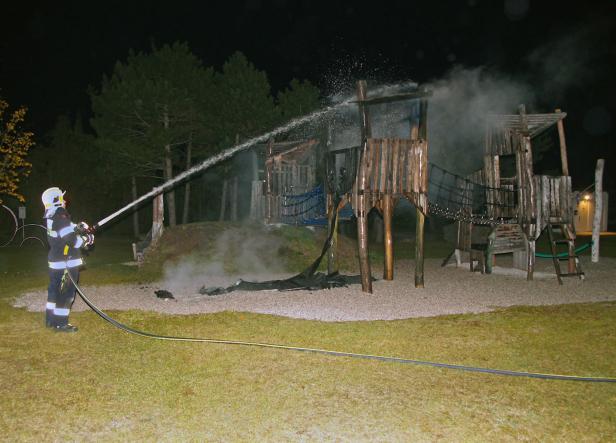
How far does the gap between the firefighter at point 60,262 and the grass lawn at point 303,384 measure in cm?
31

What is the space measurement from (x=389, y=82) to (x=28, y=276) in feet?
40.1

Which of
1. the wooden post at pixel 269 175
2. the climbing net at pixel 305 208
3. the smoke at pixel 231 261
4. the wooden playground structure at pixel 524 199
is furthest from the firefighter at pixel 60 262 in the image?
the wooden playground structure at pixel 524 199

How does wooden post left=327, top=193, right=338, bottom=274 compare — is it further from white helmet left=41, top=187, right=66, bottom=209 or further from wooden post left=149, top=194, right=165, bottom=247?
white helmet left=41, top=187, right=66, bottom=209

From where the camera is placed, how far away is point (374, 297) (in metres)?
11.2

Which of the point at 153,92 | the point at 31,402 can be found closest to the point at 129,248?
the point at 153,92

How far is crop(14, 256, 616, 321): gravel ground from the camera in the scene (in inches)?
391

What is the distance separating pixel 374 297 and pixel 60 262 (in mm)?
6168

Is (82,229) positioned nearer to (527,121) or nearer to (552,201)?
(527,121)

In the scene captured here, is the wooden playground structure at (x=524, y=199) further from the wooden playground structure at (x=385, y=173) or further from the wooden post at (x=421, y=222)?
the wooden playground structure at (x=385, y=173)

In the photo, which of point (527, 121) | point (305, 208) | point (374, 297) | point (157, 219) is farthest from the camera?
point (305, 208)

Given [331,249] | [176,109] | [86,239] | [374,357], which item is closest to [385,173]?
[331,249]

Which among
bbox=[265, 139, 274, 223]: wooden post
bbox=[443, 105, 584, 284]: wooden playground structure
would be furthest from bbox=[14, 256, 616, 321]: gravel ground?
bbox=[265, 139, 274, 223]: wooden post

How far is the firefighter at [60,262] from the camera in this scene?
8.12m

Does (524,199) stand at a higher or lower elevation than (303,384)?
higher
